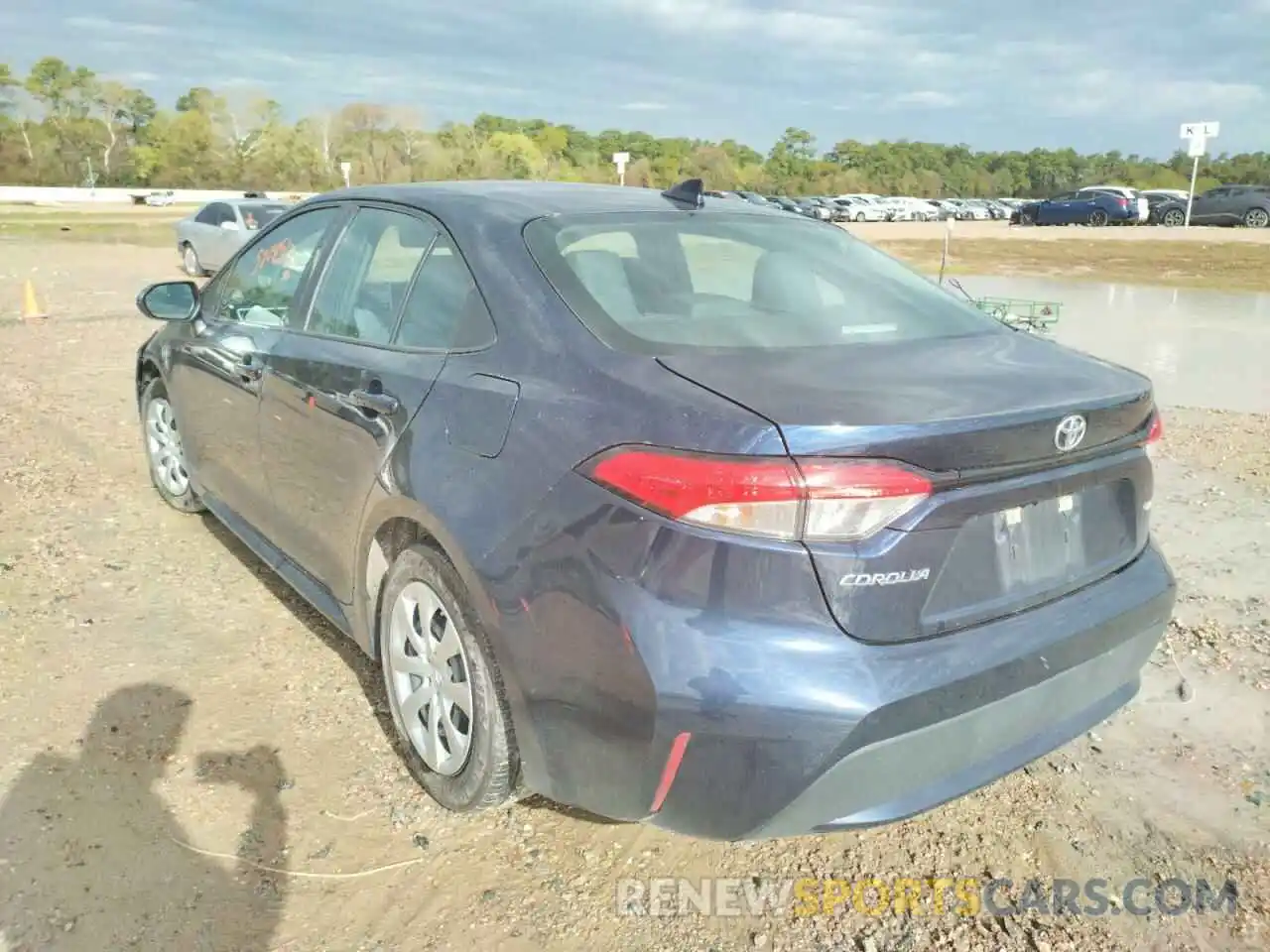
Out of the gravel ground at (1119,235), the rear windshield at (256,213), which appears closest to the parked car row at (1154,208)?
the gravel ground at (1119,235)

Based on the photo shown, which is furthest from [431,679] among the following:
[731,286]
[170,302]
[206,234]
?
[206,234]

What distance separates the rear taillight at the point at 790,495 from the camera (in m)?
1.97

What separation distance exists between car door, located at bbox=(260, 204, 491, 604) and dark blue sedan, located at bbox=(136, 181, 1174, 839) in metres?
0.02

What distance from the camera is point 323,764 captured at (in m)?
3.07

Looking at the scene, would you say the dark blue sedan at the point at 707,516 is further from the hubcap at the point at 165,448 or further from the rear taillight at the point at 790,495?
the hubcap at the point at 165,448

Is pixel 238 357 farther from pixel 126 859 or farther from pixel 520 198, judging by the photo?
pixel 126 859

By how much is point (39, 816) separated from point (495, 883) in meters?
1.30

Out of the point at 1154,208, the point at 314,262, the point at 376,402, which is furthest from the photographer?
the point at 1154,208

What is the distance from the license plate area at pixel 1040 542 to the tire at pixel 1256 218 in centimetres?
4372

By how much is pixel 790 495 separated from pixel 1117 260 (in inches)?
1015

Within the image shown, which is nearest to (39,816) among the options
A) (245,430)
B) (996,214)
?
(245,430)

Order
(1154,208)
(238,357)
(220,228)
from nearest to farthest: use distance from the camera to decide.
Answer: (238,357) < (220,228) < (1154,208)

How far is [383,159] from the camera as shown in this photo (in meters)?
87.5

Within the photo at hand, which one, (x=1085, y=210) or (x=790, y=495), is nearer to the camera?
(x=790, y=495)
